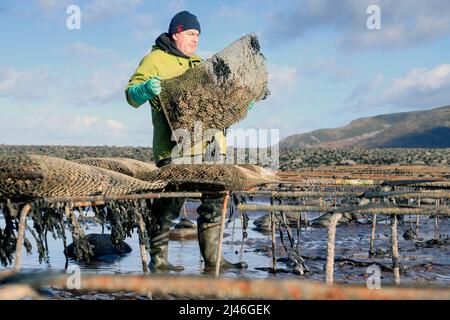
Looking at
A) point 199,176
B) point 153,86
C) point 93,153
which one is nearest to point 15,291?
point 199,176

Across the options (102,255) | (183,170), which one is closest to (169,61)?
(183,170)

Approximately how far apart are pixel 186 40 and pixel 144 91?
100 centimetres

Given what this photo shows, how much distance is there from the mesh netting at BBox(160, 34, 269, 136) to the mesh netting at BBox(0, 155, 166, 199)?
1444 mm

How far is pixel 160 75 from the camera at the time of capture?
268 inches

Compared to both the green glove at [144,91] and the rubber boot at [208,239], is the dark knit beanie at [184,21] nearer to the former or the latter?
the green glove at [144,91]

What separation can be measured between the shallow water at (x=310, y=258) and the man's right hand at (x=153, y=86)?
1859mm

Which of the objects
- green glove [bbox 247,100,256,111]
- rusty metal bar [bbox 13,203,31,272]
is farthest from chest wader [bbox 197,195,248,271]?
rusty metal bar [bbox 13,203,31,272]

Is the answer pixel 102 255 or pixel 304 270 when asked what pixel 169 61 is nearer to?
pixel 304 270

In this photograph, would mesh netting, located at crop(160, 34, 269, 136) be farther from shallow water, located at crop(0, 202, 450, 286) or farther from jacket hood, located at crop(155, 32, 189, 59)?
shallow water, located at crop(0, 202, 450, 286)

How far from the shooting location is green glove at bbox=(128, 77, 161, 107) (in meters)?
6.20

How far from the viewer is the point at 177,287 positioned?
2178 millimetres

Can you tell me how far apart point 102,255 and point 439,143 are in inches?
5071

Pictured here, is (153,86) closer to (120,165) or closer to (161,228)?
(120,165)

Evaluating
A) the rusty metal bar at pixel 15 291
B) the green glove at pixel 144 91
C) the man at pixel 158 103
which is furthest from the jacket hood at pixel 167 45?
the rusty metal bar at pixel 15 291
